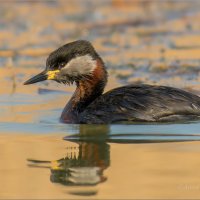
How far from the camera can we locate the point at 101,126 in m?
10.6

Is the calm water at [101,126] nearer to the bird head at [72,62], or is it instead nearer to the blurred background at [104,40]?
the blurred background at [104,40]

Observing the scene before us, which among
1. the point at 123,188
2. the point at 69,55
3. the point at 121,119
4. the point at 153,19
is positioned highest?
the point at 153,19

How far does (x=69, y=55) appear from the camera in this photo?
36.5 feet

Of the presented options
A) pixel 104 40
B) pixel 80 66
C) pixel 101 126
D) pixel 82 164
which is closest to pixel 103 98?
pixel 101 126

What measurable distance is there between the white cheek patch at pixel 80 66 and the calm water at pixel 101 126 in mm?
732

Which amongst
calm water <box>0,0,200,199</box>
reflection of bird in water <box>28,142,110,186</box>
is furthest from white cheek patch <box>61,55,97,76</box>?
reflection of bird in water <box>28,142,110,186</box>

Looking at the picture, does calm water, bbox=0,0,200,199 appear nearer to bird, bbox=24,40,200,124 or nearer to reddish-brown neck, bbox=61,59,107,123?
bird, bbox=24,40,200,124

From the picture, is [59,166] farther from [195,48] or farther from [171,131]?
[195,48]

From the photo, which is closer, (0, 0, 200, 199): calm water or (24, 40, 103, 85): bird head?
(0, 0, 200, 199): calm water

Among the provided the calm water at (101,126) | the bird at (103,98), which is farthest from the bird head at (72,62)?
the calm water at (101,126)

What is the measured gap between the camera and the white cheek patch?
11148mm

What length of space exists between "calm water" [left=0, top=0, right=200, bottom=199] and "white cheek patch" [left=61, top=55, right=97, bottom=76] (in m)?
0.73

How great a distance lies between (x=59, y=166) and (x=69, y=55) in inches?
120

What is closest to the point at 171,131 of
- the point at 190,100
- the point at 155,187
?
the point at 190,100
